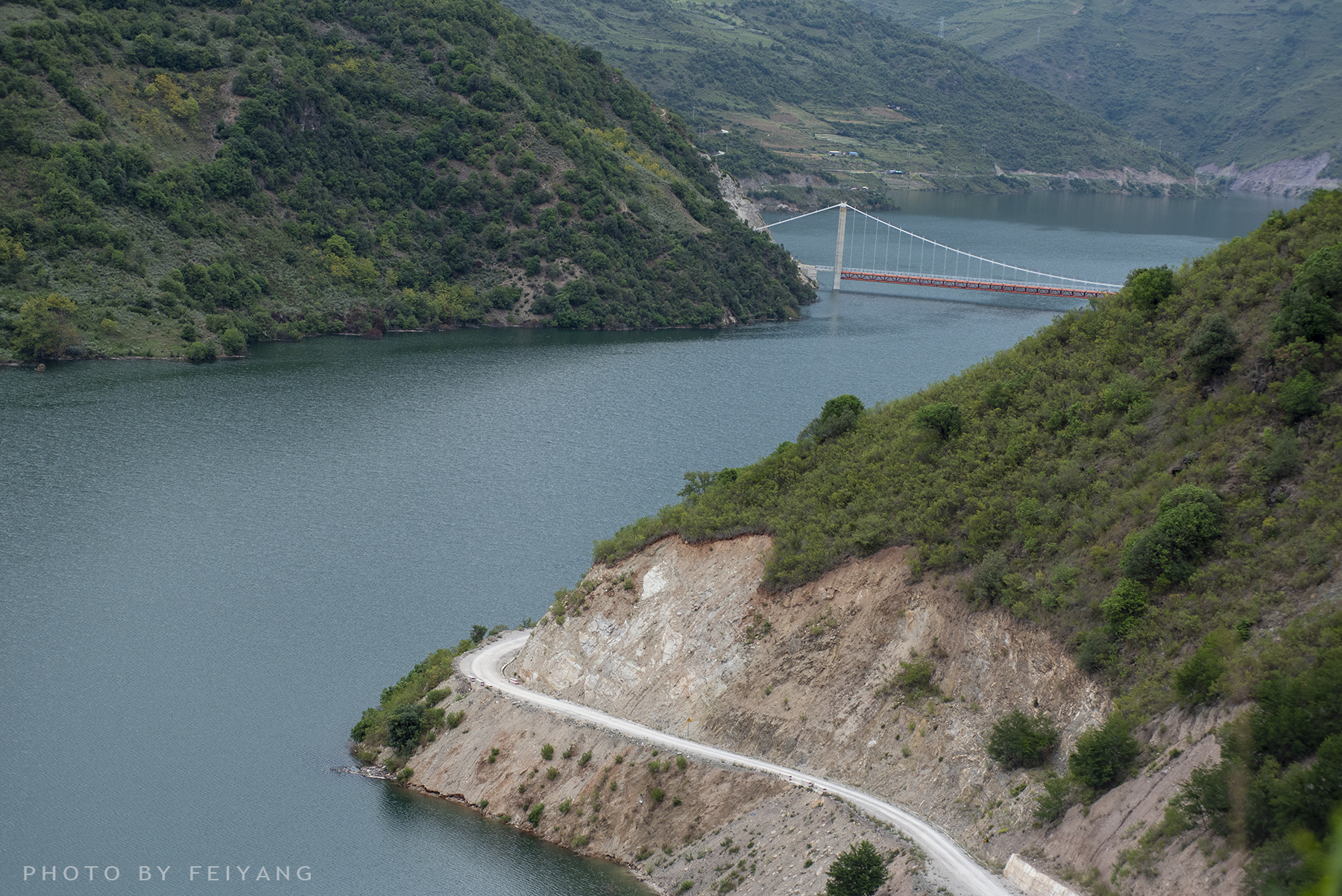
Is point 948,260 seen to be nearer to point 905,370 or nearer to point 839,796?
point 905,370

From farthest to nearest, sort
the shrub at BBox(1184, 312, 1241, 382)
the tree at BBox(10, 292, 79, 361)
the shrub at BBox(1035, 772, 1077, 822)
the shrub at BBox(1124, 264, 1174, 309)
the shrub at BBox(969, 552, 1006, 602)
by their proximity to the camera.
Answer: the tree at BBox(10, 292, 79, 361), the shrub at BBox(1124, 264, 1174, 309), the shrub at BBox(969, 552, 1006, 602), the shrub at BBox(1184, 312, 1241, 382), the shrub at BBox(1035, 772, 1077, 822)

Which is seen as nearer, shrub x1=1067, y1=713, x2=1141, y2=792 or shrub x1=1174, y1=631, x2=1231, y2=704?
shrub x1=1174, y1=631, x2=1231, y2=704

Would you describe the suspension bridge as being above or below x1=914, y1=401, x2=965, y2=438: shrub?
below

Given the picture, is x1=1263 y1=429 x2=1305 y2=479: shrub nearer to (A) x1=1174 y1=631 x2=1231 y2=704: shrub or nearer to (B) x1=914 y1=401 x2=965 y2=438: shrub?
(A) x1=1174 y1=631 x2=1231 y2=704: shrub

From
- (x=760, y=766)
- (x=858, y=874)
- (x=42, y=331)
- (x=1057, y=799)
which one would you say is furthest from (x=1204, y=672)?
(x=42, y=331)

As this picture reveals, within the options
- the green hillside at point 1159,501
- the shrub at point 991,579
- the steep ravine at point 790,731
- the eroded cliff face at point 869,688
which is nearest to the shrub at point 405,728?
the steep ravine at point 790,731

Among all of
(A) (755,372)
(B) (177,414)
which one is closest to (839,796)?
(B) (177,414)

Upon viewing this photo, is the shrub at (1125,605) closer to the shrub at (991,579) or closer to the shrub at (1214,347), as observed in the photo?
the shrub at (991,579)

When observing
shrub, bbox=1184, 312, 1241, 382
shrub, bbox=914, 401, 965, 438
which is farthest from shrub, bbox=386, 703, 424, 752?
shrub, bbox=1184, 312, 1241, 382

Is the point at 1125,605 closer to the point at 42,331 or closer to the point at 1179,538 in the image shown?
the point at 1179,538
